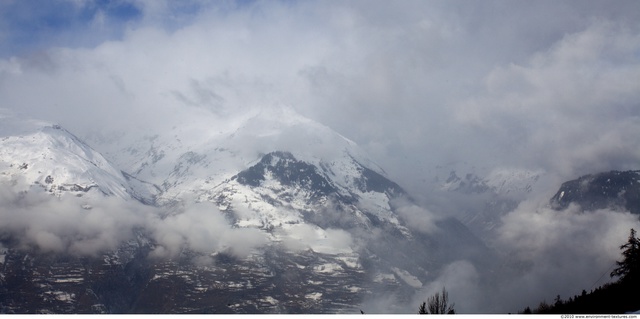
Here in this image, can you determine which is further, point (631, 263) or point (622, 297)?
point (631, 263)

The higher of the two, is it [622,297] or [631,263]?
[631,263]

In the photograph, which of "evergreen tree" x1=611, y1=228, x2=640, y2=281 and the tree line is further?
"evergreen tree" x1=611, y1=228, x2=640, y2=281

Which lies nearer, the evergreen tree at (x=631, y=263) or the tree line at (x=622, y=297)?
the tree line at (x=622, y=297)
